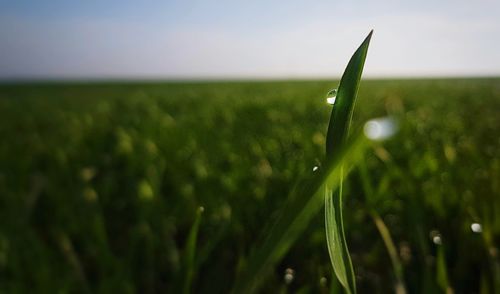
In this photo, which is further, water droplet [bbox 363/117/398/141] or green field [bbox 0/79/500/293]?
green field [bbox 0/79/500/293]

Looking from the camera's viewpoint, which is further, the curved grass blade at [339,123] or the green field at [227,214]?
the green field at [227,214]

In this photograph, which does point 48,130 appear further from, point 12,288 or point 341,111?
point 341,111

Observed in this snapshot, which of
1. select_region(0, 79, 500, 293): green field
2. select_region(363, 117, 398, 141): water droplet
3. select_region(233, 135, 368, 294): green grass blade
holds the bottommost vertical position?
select_region(0, 79, 500, 293): green field

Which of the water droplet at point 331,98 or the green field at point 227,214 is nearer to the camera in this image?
the water droplet at point 331,98

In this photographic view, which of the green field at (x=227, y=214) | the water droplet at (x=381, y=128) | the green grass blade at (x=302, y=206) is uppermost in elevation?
the water droplet at (x=381, y=128)

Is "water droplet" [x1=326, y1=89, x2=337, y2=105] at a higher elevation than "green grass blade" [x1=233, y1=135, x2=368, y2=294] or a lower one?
higher

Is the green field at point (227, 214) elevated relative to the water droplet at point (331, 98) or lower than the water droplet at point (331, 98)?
lower

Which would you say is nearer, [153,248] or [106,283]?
[106,283]

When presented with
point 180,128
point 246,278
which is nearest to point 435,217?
point 246,278

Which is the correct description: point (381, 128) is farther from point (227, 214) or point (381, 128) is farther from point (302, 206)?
point (227, 214)
